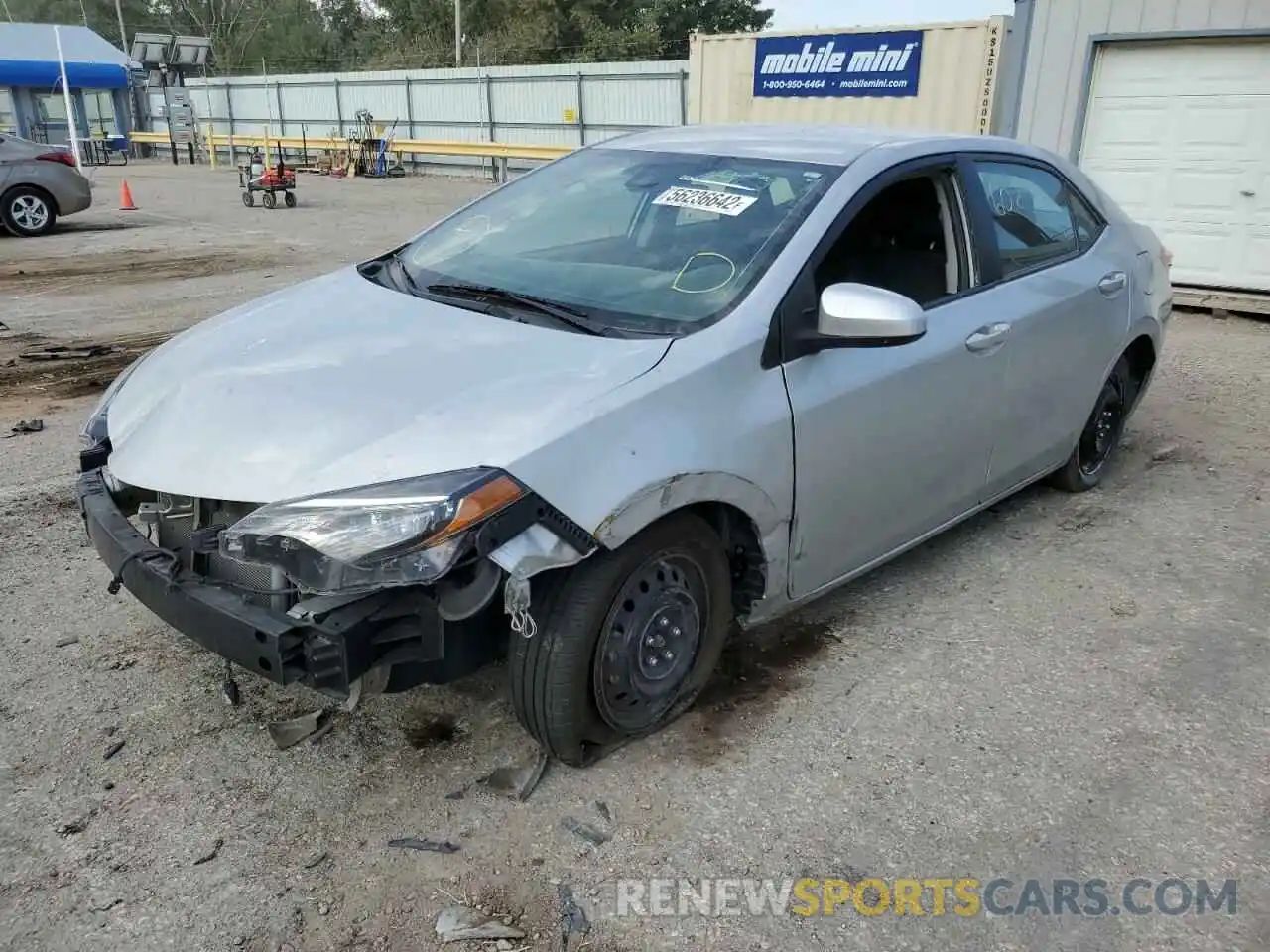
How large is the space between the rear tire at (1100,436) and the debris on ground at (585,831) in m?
3.14

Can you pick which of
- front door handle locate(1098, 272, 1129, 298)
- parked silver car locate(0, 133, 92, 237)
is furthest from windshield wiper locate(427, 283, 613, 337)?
parked silver car locate(0, 133, 92, 237)

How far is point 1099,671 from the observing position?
3457mm

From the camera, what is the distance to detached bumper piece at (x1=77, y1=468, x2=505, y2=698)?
2334 mm

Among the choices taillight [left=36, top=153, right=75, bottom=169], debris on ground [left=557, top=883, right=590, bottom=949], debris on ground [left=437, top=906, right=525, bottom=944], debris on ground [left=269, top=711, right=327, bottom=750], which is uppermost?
taillight [left=36, top=153, right=75, bottom=169]

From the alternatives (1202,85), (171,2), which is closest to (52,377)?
(1202,85)

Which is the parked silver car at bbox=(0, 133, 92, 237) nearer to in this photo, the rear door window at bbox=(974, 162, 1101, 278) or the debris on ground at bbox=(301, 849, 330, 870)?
the rear door window at bbox=(974, 162, 1101, 278)

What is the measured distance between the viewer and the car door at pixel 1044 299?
3857 millimetres

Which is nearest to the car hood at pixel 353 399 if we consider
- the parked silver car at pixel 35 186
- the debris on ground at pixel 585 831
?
the debris on ground at pixel 585 831

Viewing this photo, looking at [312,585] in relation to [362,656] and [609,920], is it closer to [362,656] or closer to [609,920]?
[362,656]

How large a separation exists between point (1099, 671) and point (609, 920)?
2.01 m

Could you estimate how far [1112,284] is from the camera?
4504mm

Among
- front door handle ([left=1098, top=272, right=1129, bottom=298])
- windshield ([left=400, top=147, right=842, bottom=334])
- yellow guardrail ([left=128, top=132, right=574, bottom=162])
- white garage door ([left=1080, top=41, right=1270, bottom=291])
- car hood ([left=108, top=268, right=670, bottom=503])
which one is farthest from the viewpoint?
yellow guardrail ([left=128, top=132, right=574, bottom=162])

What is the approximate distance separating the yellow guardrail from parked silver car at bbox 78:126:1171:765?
272 inches

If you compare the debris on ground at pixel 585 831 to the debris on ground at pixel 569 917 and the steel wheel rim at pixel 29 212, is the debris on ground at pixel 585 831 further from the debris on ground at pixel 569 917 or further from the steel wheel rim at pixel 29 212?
the steel wheel rim at pixel 29 212
